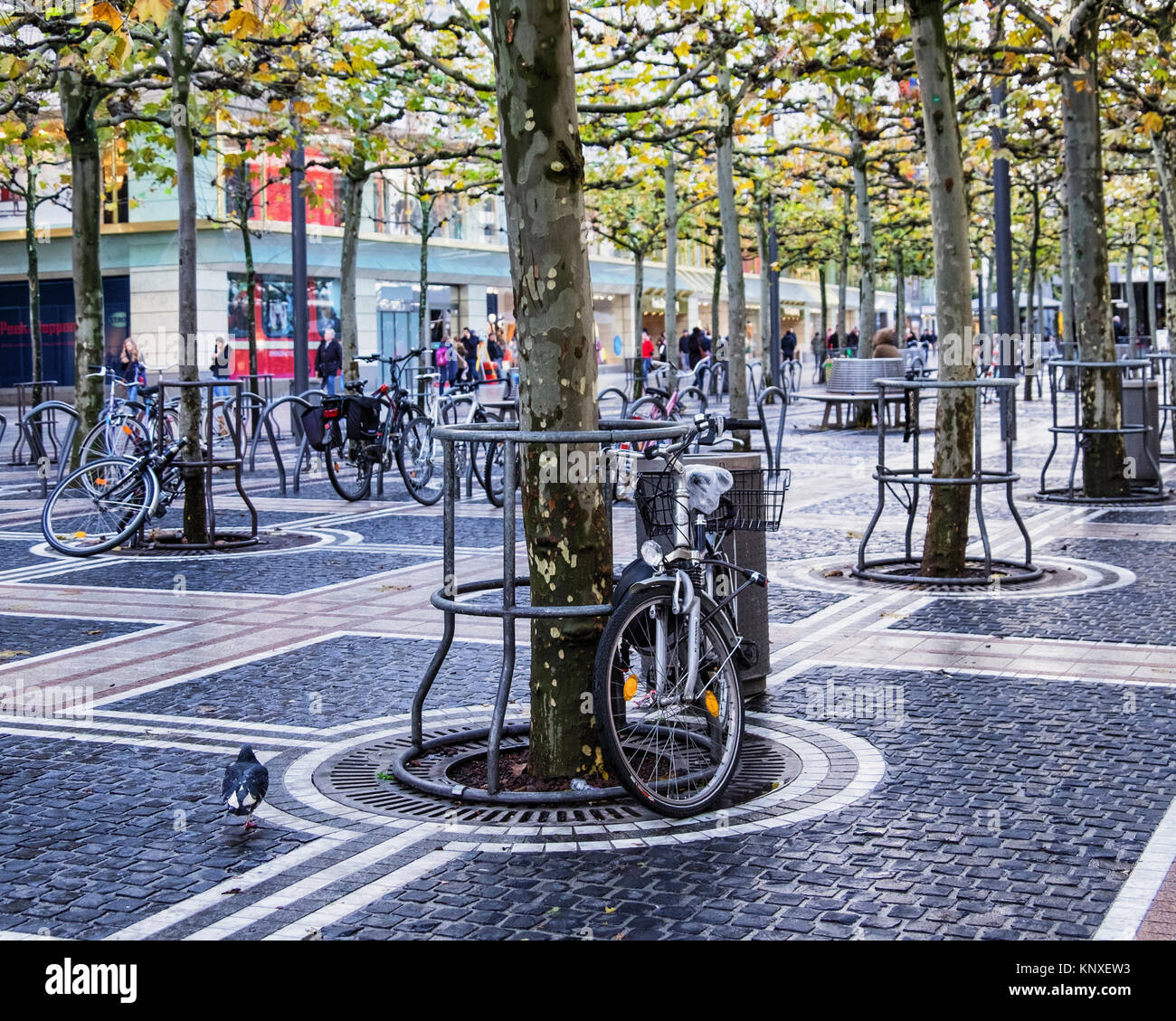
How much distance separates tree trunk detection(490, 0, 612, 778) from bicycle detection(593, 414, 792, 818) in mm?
180

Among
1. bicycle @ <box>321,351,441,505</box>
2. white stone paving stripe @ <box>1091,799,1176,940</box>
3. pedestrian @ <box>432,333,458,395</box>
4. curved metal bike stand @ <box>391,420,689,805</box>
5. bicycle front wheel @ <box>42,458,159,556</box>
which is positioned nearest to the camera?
white stone paving stripe @ <box>1091,799,1176,940</box>

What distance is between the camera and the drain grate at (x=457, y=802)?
543 cm

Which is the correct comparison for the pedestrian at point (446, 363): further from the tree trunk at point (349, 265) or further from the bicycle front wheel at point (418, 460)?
the bicycle front wheel at point (418, 460)

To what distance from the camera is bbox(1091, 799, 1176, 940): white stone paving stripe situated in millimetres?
4219

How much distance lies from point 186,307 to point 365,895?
920cm

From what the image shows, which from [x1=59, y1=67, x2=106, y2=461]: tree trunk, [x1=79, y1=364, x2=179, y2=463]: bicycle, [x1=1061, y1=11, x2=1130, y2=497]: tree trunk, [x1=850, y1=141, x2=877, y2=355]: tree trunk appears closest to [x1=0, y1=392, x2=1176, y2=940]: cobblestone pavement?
[x1=79, y1=364, x2=179, y2=463]: bicycle

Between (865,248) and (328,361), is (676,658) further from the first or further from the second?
(328,361)

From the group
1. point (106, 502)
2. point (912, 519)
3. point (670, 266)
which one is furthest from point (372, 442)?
point (670, 266)

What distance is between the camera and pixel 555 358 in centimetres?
570

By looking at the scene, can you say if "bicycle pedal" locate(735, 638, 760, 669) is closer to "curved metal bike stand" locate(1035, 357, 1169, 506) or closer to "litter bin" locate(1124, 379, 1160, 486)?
"curved metal bike stand" locate(1035, 357, 1169, 506)

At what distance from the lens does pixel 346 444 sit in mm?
17156
